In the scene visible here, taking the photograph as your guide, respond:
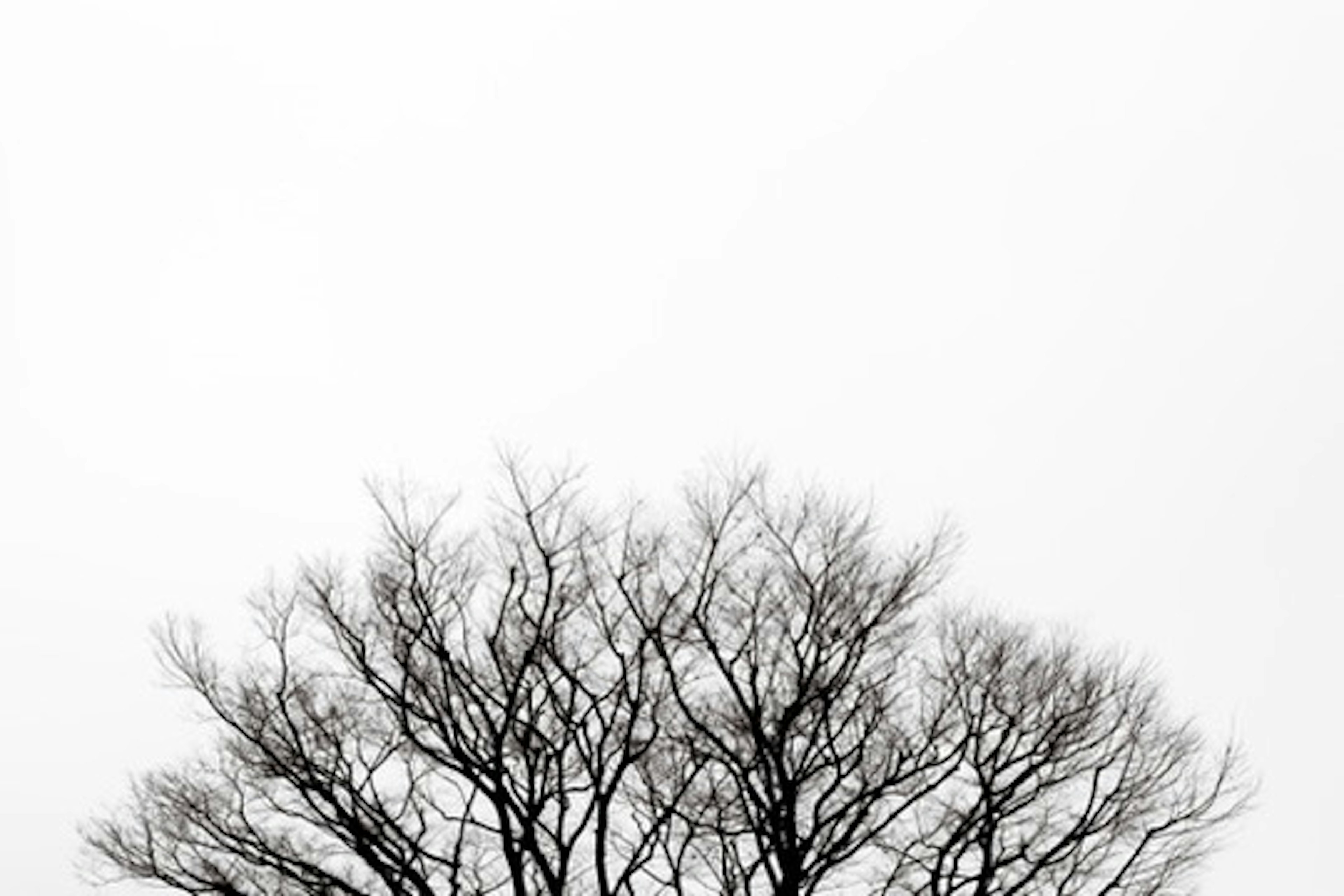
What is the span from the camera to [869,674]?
21.9 meters

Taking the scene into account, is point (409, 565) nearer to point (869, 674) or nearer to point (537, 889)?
point (537, 889)

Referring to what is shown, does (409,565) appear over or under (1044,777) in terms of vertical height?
over

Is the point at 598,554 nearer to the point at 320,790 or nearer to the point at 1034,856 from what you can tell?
the point at 320,790

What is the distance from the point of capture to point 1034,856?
21.6 metres

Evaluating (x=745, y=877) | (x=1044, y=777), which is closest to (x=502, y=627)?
(x=745, y=877)

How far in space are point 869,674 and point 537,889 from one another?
5.24 metres

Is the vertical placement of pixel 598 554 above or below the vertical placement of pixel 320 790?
above

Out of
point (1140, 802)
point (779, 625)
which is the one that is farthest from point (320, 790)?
point (1140, 802)

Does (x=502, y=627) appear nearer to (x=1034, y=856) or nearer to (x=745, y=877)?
(x=745, y=877)

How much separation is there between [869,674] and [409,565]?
6327mm

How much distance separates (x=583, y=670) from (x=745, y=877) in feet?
11.4

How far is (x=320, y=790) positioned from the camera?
21.1 m

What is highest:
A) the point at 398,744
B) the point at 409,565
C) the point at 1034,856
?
the point at 409,565

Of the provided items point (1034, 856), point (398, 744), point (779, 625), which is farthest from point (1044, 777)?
point (398, 744)
